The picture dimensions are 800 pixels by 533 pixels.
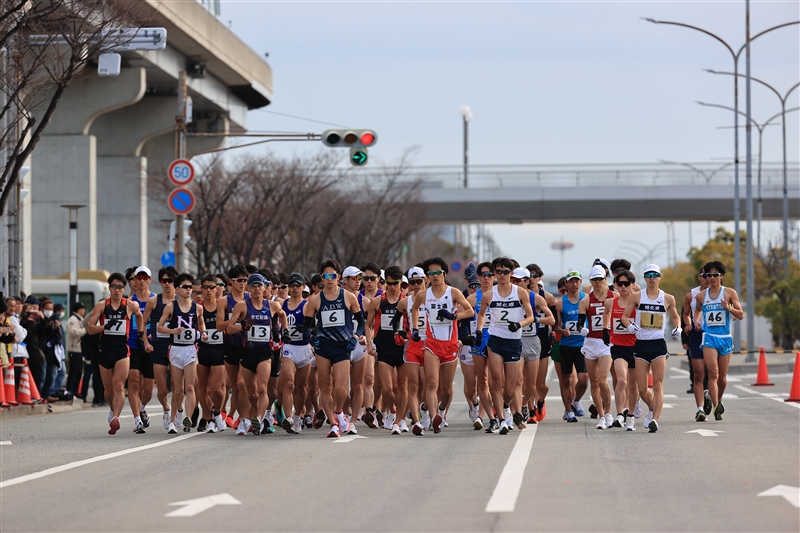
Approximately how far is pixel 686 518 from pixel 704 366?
947 cm

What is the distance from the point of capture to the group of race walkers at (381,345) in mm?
16750

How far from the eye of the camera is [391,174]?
5816 centimetres

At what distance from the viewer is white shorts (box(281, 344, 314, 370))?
674 inches

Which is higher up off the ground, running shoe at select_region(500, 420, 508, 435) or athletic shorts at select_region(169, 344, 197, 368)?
athletic shorts at select_region(169, 344, 197, 368)

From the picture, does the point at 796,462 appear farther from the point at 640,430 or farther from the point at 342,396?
the point at 342,396

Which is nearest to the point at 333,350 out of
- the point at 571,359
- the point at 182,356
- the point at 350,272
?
the point at 350,272

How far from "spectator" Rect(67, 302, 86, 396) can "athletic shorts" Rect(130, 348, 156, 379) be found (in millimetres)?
7328

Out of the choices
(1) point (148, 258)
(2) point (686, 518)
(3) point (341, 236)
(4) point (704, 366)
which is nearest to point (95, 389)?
(4) point (704, 366)

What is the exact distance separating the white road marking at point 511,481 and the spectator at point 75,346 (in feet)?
39.1

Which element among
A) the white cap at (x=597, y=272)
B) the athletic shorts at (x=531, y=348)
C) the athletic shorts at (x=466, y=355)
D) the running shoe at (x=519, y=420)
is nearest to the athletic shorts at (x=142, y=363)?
the athletic shorts at (x=466, y=355)

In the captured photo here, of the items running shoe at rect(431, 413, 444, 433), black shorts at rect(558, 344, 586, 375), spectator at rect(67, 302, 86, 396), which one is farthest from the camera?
spectator at rect(67, 302, 86, 396)

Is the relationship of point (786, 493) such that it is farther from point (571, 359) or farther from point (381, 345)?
point (571, 359)

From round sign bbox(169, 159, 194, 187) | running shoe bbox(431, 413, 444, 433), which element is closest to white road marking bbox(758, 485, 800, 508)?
running shoe bbox(431, 413, 444, 433)

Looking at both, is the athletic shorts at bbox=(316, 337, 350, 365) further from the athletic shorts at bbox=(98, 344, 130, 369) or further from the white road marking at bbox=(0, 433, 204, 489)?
the athletic shorts at bbox=(98, 344, 130, 369)
